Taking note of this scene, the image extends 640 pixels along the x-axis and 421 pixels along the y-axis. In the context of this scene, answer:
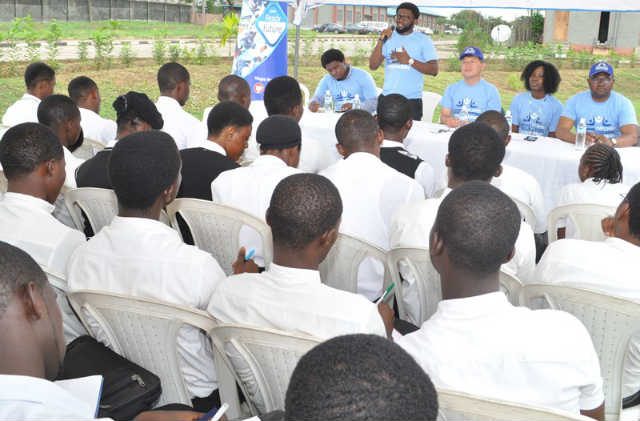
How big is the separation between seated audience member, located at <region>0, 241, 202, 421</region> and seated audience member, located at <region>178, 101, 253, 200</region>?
217 cm

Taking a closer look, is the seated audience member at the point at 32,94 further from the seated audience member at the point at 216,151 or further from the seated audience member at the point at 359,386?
the seated audience member at the point at 359,386

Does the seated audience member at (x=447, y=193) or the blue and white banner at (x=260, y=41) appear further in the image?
the blue and white banner at (x=260, y=41)

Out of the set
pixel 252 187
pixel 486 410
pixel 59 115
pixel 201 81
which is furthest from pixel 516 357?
pixel 201 81

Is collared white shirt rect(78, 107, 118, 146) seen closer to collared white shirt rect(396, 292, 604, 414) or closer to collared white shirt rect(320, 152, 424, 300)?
collared white shirt rect(320, 152, 424, 300)

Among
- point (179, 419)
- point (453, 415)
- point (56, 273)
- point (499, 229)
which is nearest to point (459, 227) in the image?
point (499, 229)

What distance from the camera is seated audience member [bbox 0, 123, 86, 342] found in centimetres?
282

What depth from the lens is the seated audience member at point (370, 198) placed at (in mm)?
3613

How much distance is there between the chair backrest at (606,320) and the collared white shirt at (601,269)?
8 cm

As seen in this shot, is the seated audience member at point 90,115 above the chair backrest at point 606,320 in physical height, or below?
above

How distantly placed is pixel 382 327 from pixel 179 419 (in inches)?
27.7

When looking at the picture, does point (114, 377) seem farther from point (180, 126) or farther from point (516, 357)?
point (180, 126)

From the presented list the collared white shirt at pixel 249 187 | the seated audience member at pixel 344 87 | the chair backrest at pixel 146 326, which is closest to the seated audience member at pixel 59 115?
the collared white shirt at pixel 249 187

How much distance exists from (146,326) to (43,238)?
801mm

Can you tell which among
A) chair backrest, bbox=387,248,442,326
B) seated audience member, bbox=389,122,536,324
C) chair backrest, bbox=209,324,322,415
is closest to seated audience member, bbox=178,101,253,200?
seated audience member, bbox=389,122,536,324
